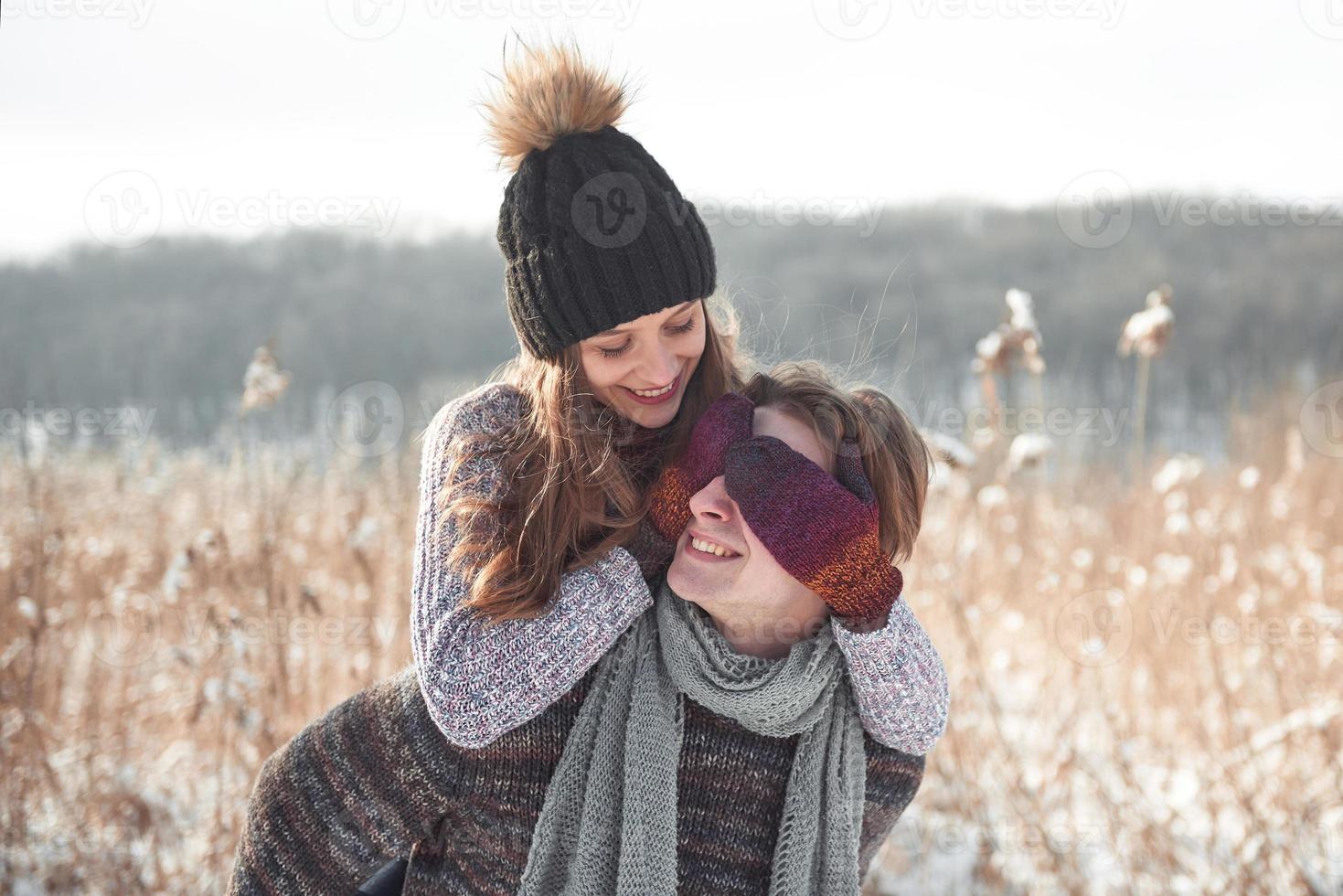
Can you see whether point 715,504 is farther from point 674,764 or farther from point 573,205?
point 573,205

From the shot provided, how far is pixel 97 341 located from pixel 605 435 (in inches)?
473

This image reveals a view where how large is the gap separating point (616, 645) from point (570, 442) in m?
0.32

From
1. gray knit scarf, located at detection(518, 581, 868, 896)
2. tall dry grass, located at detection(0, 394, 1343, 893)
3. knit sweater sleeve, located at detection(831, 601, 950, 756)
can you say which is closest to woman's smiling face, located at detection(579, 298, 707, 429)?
gray knit scarf, located at detection(518, 581, 868, 896)

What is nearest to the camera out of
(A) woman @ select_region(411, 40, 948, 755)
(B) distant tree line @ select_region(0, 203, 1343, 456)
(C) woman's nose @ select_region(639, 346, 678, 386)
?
(A) woman @ select_region(411, 40, 948, 755)

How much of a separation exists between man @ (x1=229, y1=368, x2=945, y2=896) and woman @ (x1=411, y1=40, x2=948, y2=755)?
0.26 ft

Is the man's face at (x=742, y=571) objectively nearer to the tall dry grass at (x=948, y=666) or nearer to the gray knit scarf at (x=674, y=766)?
the gray knit scarf at (x=674, y=766)

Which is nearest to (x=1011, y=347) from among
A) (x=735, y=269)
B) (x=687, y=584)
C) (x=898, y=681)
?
(x=898, y=681)

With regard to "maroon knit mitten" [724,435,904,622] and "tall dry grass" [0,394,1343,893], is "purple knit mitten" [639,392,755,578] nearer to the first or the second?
"maroon knit mitten" [724,435,904,622]

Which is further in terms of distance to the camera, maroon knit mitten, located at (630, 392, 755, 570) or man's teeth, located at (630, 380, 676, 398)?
man's teeth, located at (630, 380, 676, 398)

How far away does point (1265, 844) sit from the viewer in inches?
94.0

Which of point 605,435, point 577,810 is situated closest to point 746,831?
point 577,810

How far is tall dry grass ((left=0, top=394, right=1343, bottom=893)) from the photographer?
2643mm

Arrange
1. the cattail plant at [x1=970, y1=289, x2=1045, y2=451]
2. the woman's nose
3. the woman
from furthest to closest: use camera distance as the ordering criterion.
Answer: the cattail plant at [x1=970, y1=289, x2=1045, y2=451]
the woman's nose
the woman

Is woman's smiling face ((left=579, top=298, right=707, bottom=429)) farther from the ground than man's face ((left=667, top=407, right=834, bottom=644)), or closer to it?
farther from the ground
